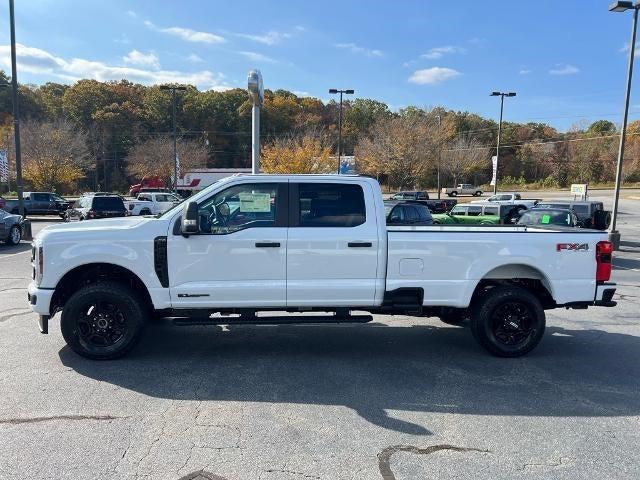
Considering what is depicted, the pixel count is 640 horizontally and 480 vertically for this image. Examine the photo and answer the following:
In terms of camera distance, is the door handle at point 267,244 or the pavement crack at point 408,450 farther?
the door handle at point 267,244

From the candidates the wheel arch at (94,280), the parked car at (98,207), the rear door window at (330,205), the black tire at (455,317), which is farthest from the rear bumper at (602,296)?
the parked car at (98,207)

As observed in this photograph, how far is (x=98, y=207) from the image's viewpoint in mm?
23047

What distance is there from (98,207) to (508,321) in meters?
21.8

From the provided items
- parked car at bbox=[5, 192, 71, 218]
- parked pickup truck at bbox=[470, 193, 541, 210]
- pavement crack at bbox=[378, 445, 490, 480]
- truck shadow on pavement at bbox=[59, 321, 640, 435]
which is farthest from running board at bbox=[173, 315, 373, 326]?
parked car at bbox=[5, 192, 71, 218]

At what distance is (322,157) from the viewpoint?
47.1m

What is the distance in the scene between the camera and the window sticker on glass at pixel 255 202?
5.37 m

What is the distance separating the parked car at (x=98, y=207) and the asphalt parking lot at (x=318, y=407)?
1763 centimetres

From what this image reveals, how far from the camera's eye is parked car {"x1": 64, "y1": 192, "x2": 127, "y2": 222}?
2289 centimetres

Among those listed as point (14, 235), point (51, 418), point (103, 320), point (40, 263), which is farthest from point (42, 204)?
point (51, 418)

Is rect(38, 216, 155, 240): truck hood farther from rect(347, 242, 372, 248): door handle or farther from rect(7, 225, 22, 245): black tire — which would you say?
rect(7, 225, 22, 245): black tire

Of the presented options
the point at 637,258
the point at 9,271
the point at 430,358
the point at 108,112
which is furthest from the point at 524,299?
the point at 108,112

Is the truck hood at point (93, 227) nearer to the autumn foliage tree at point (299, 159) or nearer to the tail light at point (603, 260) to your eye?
the tail light at point (603, 260)

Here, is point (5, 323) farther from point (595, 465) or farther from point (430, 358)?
point (595, 465)

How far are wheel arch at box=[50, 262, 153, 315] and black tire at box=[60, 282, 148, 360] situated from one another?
15cm
